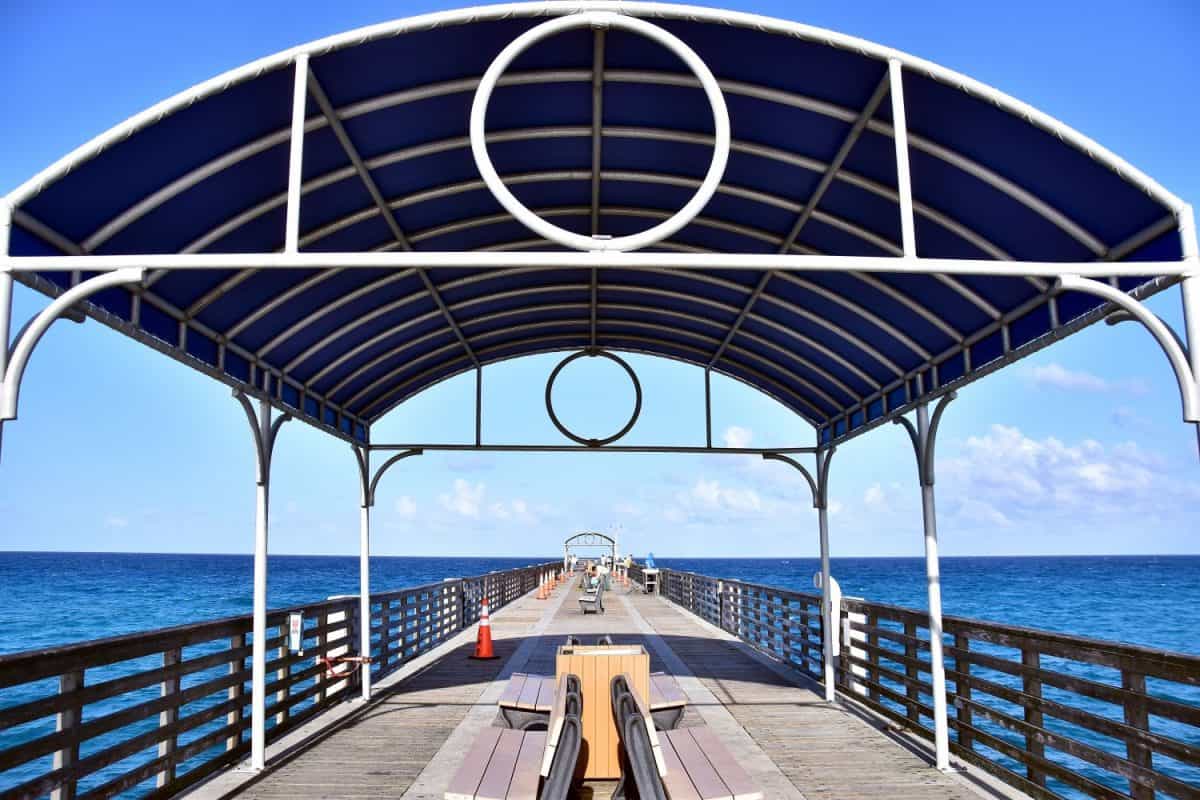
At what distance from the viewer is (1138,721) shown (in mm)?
5340

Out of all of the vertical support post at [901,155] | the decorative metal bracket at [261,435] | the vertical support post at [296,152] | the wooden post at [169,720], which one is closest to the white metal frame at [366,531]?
the decorative metal bracket at [261,435]

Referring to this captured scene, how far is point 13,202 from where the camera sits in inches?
189

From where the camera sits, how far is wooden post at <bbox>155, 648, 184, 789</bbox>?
253 inches

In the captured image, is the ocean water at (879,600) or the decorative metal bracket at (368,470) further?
the ocean water at (879,600)

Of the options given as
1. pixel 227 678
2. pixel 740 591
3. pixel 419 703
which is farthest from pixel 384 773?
pixel 740 591

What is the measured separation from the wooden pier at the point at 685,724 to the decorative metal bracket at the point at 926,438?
92.4 inches

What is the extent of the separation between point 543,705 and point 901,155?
469cm

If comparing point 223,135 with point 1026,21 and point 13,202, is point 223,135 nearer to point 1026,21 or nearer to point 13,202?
point 13,202

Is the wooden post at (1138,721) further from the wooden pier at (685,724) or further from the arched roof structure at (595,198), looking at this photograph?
the arched roof structure at (595,198)

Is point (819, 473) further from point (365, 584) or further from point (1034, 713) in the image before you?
point (365, 584)

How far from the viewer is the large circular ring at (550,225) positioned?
4719mm

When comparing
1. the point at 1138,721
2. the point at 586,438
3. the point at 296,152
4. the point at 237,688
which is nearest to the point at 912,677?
the point at 1138,721

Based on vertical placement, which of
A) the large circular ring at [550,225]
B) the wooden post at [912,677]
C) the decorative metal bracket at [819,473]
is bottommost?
the wooden post at [912,677]

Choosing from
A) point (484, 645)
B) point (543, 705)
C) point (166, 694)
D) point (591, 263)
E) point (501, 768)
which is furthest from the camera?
point (484, 645)
